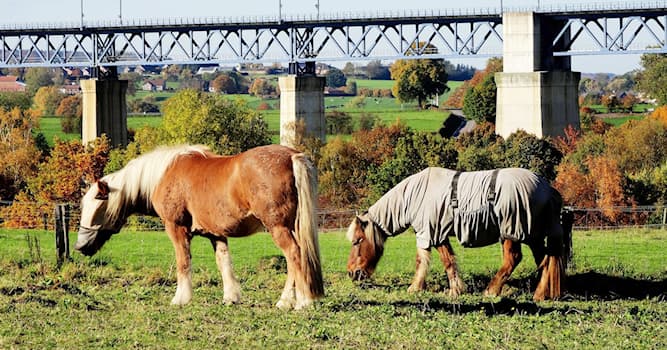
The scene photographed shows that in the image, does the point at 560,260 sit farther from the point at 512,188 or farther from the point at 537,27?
the point at 537,27

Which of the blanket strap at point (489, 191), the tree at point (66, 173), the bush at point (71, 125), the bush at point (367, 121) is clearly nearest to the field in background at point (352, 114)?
the bush at point (71, 125)

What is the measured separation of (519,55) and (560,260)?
5967cm

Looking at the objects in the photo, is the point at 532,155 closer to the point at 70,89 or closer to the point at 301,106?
the point at 301,106

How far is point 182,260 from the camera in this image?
48.6 feet

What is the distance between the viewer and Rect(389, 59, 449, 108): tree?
125 meters

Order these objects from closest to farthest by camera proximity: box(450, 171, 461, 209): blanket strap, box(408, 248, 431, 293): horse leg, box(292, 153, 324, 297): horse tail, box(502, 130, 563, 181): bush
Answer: box(292, 153, 324, 297): horse tail
box(450, 171, 461, 209): blanket strap
box(408, 248, 431, 293): horse leg
box(502, 130, 563, 181): bush

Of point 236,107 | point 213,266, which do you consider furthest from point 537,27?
point 213,266

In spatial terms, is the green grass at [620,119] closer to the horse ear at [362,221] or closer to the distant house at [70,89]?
the distant house at [70,89]

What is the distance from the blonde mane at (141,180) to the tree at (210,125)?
182 ft

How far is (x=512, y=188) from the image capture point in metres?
15.3

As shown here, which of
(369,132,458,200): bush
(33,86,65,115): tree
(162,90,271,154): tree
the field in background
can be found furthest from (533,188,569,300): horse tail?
(33,86,65,115): tree

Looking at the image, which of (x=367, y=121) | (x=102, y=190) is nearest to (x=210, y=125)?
(x=367, y=121)

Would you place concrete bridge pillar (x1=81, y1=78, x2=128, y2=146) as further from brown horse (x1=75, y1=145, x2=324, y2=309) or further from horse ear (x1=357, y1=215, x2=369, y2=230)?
brown horse (x1=75, y1=145, x2=324, y2=309)

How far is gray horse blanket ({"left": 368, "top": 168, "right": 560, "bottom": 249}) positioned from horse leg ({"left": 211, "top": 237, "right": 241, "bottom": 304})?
223 centimetres
